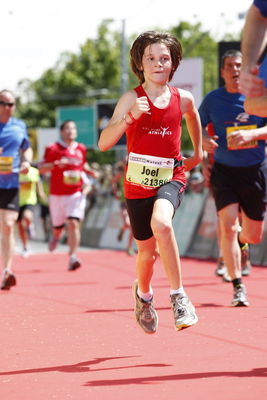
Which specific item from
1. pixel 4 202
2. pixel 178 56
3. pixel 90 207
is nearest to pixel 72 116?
pixel 90 207

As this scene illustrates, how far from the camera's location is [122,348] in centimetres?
656

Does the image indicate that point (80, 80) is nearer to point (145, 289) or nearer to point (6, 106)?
point (6, 106)

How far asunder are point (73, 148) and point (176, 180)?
29.2 feet

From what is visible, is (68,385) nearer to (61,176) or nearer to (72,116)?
(61,176)

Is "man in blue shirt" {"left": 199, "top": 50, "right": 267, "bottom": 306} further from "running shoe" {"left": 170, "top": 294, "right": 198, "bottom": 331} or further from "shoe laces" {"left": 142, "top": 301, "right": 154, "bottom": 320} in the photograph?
"running shoe" {"left": 170, "top": 294, "right": 198, "bottom": 331}

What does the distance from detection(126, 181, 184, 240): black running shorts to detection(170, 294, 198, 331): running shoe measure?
22.3 inches

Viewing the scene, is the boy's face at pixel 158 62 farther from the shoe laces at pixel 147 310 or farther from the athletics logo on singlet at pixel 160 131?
the shoe laces at pixel 147 310

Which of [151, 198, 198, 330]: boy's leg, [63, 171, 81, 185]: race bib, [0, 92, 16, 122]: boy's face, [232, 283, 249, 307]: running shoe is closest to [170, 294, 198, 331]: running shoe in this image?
[151, 198, 198, 330]: boy's leg

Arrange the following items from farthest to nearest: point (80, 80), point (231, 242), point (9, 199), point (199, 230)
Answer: point (80, 80) → point (199, 230) → point (9, 199) → point (231, 242)

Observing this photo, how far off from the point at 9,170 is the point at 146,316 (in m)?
4.89

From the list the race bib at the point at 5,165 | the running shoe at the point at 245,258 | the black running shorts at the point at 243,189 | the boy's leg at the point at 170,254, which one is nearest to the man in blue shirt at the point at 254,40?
the boy's leg at the point at 170,254

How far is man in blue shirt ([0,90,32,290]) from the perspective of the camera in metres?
11.1

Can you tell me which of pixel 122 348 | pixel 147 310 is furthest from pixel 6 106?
pixel 122 348

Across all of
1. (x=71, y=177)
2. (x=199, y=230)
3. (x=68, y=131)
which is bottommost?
(x=199, y=230)
